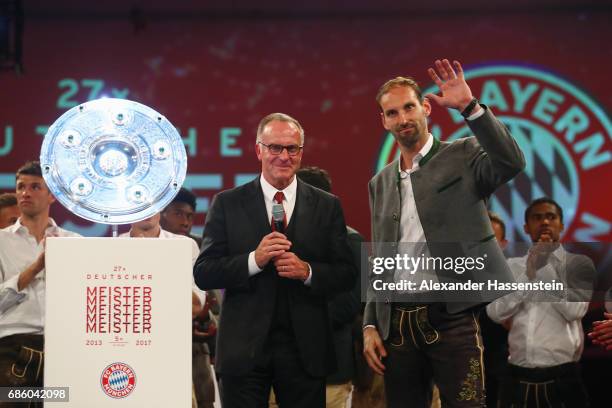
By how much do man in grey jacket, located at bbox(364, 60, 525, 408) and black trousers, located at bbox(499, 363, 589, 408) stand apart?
4.94 feet

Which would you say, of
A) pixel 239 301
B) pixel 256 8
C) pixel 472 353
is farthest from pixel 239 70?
pixel 472 353

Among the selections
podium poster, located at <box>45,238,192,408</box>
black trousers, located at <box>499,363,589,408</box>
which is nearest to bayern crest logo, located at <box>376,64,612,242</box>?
black trousers, located at <box>499,363,589,408</box>

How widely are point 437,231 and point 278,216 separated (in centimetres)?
63

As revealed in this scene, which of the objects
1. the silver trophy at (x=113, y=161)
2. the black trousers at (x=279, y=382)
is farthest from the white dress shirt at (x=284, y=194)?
the silver trophy at (x=113, y=161)

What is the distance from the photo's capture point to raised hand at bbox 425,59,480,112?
3043 millimetres

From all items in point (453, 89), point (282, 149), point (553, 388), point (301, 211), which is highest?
point (453, 89)

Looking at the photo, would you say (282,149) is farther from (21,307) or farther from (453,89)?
(21,307)

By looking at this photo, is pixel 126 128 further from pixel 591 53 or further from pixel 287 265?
pixel 591 53

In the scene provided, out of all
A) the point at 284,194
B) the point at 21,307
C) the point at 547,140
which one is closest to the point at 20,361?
the point at 21,307

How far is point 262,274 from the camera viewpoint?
10.7 ft

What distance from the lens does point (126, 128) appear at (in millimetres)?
2805

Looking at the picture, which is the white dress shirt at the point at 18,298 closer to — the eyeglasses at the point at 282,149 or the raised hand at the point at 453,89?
the eyeglasses at the point at 282,149

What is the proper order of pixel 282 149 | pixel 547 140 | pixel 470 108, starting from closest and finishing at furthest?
pixel 470 108
pixel 282 149
pixel 547 140

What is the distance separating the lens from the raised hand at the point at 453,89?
3043 mm
